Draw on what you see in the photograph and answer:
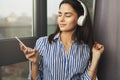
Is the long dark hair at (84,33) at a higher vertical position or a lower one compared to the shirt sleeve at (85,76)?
higher

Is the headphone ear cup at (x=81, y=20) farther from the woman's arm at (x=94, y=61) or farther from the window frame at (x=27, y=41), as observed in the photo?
the window frame at (x=27, y=41)

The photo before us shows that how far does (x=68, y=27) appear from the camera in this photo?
1.20m

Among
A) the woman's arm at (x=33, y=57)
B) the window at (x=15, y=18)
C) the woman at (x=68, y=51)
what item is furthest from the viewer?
the window at (x=15, y=18)

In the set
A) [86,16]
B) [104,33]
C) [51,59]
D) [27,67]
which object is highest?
[86,16]

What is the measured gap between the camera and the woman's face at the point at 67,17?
1.18 m

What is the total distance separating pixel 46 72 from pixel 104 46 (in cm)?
42

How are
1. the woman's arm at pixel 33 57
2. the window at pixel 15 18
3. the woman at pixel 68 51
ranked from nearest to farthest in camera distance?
the woman's arm at pixel 33 57
the woman at pixel 68 51
the window at pixel 15 18

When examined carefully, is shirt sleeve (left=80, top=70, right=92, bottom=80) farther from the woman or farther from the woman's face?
the woman's face

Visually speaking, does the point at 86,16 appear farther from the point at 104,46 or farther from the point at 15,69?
the point at 15,69

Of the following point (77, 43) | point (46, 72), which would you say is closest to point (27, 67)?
point (46, 72)

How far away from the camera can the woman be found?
1.20m

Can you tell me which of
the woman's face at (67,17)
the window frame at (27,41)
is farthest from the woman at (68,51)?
the window frame at (27,41)

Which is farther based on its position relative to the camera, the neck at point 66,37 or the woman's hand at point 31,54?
the neck at point 66,37

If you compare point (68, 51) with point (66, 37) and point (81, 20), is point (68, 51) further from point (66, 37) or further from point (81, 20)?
point (81, 20)
